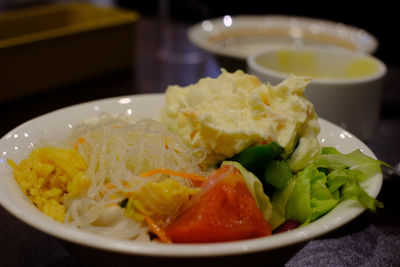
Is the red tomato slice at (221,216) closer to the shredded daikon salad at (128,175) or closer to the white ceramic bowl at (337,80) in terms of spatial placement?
the shredded daikon salad at (128,175)

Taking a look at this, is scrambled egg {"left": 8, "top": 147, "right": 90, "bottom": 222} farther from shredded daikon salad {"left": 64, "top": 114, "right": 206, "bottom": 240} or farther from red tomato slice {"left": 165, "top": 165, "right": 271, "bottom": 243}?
red tomato slice {"left": 165, "top": 165, "right": 271, "bottom": 243}

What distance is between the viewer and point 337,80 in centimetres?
169

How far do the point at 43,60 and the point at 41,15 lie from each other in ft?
2.00

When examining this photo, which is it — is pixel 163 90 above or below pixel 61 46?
below

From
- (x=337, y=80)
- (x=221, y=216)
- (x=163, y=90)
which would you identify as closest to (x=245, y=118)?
(x=221, y=216)

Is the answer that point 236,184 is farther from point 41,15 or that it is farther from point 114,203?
point 41,15

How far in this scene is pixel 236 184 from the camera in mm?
960

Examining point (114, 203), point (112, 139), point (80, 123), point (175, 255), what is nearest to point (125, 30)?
point (80, 123)

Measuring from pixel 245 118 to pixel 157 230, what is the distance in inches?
13.6

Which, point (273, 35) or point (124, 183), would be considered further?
point (273, 35)

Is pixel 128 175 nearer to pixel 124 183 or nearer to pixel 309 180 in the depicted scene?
pixel 124 183

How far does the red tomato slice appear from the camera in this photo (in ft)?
2.88

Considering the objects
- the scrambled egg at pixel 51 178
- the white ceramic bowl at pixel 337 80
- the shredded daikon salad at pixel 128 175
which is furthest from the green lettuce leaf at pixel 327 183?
the white ceramic bowl at pixel 337 80

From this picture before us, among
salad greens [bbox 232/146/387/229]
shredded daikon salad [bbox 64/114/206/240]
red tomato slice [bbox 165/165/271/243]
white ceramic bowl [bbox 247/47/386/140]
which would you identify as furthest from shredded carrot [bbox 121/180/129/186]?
white ceramic bowl [bbox 247/47/386/140]
